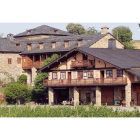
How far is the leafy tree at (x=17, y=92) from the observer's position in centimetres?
6675

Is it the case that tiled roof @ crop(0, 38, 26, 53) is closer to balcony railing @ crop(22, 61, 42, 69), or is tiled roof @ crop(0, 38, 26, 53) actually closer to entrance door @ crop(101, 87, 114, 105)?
balcony railing @ crop(22, 61, 42, 69)

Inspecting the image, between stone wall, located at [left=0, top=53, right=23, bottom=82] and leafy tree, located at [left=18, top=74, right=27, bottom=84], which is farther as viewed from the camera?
stone wall, located at [left=0, top=53, right=23, bottom=82]

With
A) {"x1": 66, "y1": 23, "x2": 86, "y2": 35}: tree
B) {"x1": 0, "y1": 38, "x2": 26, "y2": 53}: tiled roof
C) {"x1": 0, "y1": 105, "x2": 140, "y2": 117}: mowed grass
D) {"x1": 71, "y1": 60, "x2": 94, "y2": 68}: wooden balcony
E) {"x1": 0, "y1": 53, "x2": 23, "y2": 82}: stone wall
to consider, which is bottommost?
{"x1": 0, "y1": 105, "x2": 140, "y2": 117}: mowed grass

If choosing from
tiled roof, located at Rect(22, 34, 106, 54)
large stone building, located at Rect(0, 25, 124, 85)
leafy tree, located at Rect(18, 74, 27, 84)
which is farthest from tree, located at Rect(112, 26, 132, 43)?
leafy tree, located at Rect(18, 74, 27, 84)

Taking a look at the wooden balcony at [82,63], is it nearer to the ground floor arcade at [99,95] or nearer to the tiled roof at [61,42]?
the ground floor arcade at [99,95]

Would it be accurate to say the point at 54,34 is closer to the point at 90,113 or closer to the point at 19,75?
the point at 19,75

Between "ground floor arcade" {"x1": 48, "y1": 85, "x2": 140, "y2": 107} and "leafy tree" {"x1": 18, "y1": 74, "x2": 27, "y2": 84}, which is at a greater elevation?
"leafy tree" {"x1": 18, "y1": 74, "x2": 27, "y2": 84}

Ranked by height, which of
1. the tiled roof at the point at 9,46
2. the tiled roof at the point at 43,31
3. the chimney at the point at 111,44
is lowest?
the chimney at the point at 111,44

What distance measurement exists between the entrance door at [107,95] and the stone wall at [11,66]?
19385mm

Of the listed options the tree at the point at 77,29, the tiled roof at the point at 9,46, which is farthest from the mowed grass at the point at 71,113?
the tree at the point at 77,29

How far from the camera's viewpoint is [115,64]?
184ft

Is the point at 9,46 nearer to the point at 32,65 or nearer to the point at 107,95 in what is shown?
the point at 32,65

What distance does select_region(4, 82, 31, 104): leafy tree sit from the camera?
66.8 metres

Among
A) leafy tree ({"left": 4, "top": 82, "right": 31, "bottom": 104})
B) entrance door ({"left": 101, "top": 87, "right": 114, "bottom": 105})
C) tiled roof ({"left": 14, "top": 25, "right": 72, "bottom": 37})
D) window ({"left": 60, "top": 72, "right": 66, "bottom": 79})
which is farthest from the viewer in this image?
tiled roof ({"left": 14, "top": 25, "right": 72, "bottom": 37})
